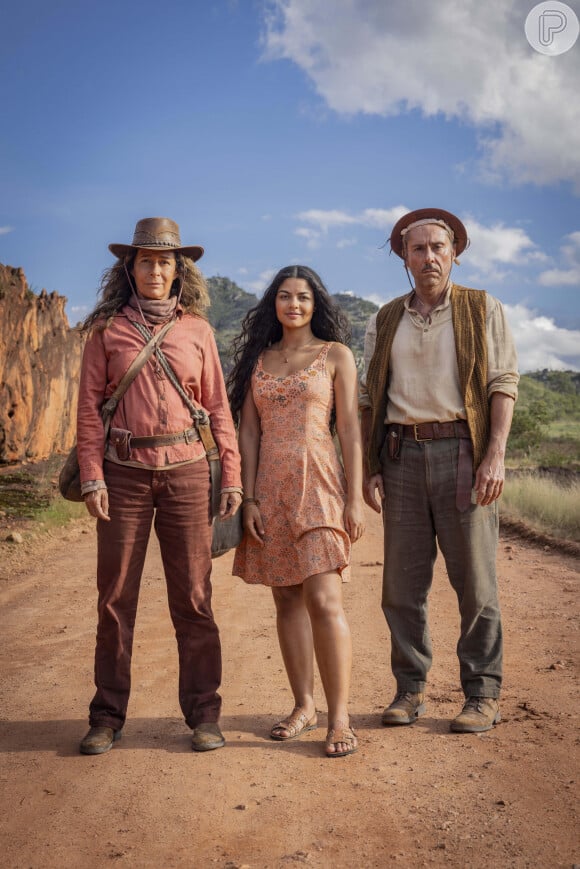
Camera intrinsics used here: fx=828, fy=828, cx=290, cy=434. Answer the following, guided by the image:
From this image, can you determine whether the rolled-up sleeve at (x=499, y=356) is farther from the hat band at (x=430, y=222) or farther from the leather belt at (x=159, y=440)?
the leather belt at (x=159, y=440)

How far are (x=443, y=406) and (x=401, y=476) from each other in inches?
16.9

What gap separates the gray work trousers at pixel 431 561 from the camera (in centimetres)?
411

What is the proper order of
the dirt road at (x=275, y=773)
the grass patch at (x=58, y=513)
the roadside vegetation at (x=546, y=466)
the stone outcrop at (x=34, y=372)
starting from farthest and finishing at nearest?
the stone outcrop at (x=34, y=372), the roadside vegetation at (x=546, y=466), the grass patch at (x=58, y=513), the dirt road at (x=275, y=773)

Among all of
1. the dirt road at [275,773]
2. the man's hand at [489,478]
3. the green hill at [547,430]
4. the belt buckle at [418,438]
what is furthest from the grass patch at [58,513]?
the green hill at [547,430]

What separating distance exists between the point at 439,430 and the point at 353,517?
64cm

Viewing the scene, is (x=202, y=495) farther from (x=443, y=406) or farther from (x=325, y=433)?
(x=443, y=406)

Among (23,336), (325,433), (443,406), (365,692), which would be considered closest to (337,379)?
(325,433)

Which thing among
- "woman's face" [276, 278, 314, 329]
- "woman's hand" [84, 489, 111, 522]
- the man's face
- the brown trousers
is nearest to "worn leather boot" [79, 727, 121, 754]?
the brown trousers

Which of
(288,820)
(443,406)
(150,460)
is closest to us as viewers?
(288,820)

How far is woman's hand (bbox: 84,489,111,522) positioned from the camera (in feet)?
12.4

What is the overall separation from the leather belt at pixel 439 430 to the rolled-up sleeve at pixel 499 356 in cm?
22

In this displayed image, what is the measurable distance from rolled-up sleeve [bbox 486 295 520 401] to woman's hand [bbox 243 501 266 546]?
1.30 meters

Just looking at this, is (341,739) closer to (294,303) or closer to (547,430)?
(294,303)

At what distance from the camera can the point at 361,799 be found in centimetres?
324
